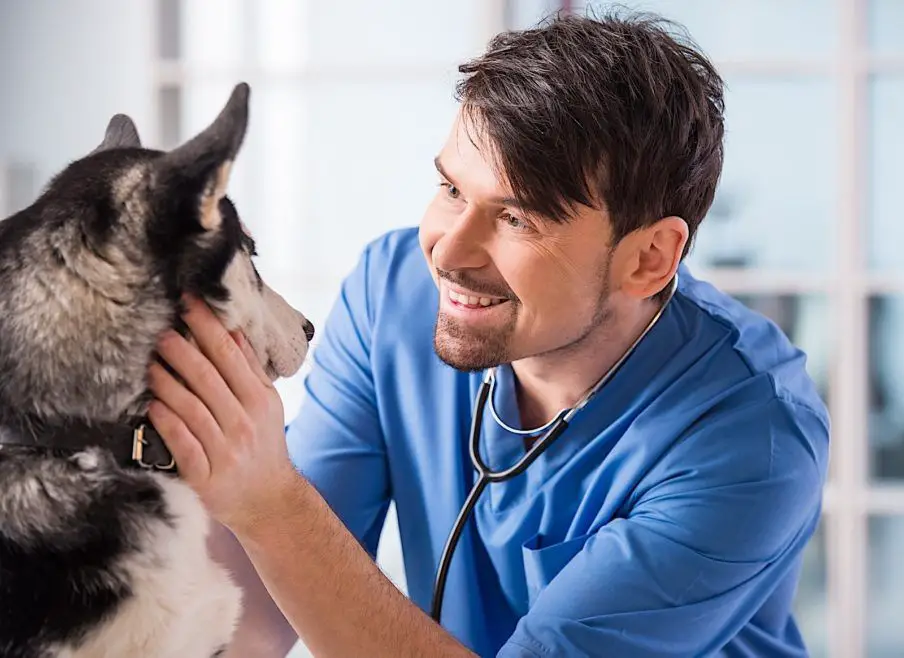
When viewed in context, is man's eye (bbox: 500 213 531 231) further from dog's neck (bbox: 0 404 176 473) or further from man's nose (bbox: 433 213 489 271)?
dog's neck (bbox: 0 404 176 473)

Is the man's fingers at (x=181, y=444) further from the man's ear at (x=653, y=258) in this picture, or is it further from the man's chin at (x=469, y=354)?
the man's ear at (x=653, y=258)

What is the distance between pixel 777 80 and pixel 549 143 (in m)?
1.53

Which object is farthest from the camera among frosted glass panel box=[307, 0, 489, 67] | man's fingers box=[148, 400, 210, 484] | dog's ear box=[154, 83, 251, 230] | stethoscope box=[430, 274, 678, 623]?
frosted glass panel box=[307, 0, 489, 67]

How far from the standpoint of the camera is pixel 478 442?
154cm

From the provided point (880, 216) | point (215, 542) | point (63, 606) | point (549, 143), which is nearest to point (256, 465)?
point (63, 606)

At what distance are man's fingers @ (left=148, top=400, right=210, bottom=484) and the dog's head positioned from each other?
0.02 metres

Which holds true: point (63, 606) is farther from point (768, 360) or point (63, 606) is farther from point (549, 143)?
point (768, 360)

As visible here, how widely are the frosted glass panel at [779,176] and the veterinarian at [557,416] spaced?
1.13 metres

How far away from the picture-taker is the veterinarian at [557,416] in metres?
1.28

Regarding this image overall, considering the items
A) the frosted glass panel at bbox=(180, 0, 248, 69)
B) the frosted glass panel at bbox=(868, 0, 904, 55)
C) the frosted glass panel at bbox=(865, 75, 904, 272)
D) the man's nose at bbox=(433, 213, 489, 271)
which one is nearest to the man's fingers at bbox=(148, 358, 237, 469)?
the man's nose at bbox=(433, 213, 489, 271)

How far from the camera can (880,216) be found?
2660mm

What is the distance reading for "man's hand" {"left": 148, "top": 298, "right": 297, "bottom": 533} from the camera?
1051mm

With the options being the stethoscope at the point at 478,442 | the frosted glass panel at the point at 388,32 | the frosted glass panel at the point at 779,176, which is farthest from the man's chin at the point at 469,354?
the frosted glass panel at the point at 388,32

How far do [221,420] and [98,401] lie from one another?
13cm
